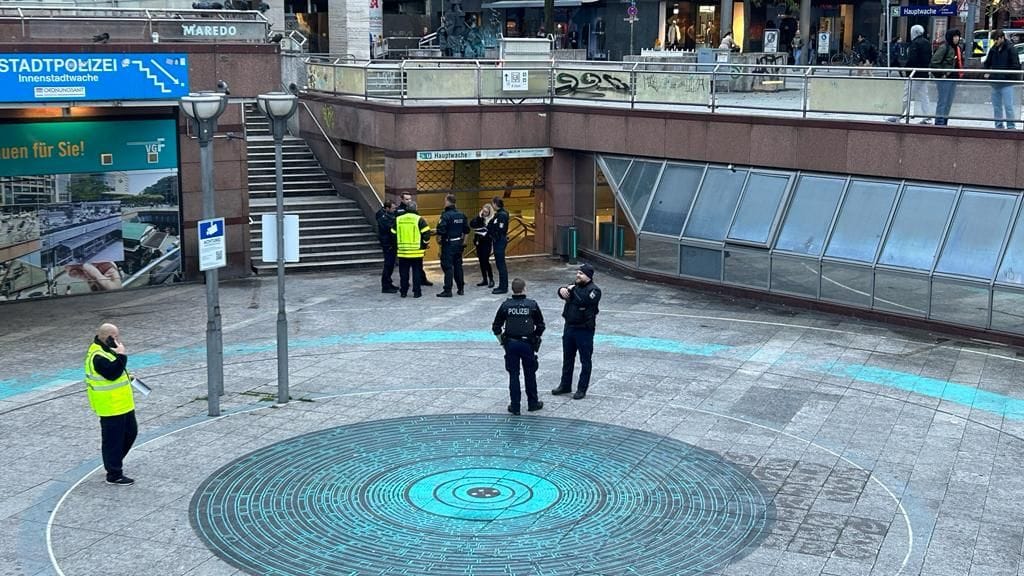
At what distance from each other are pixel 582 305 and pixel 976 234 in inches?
315

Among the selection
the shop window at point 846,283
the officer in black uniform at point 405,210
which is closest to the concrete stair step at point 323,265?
the officer in black uniform at point 405,210

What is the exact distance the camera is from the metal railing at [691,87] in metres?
21.0

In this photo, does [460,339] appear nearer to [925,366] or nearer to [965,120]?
[925,366]

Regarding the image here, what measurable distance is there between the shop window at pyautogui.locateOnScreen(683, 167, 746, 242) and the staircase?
676 centimetres

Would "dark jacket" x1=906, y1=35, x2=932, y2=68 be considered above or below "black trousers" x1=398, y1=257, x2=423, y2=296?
above

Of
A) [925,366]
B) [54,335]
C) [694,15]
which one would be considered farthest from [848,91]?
[694,15]

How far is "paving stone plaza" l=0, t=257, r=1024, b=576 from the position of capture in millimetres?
11695

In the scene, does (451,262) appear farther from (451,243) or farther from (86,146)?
(86,146)

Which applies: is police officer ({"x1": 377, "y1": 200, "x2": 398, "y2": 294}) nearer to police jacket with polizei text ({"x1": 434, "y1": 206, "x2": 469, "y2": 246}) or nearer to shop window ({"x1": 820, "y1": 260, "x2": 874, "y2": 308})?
police jacket with polizei text ({"x1": 434, "y1": 206, "x2": 469, "y2": 246})

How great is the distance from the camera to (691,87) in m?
24.4

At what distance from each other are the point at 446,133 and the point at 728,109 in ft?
19.1

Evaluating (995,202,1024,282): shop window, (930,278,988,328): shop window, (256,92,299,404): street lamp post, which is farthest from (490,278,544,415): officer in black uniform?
(995,202,1024,282): shop window

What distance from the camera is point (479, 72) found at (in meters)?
26.2

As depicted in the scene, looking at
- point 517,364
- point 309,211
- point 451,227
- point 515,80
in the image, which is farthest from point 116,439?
point 515,80
